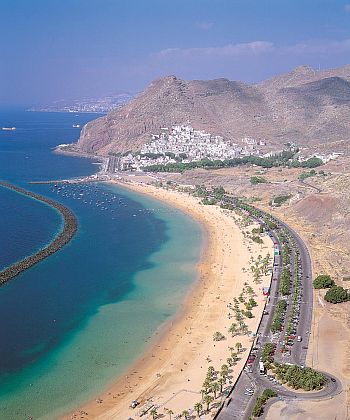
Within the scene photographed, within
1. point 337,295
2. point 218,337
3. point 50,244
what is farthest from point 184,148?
point 218,337

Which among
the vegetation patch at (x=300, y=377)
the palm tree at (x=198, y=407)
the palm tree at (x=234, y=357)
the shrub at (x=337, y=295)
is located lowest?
the palm tree at (x=198, y=407)

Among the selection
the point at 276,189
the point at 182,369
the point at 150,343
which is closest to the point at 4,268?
the point at 150,343

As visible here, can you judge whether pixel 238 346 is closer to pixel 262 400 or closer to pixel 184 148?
pixel 262 400

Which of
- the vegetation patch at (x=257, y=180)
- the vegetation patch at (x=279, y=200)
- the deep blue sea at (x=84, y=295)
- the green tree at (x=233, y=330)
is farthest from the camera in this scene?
the vegetation patch at (x=257, y=180)

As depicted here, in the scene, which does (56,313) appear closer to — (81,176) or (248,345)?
(248,345)

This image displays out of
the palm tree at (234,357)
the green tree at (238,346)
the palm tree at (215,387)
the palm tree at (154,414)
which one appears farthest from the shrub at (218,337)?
the palm tree at (154,414)

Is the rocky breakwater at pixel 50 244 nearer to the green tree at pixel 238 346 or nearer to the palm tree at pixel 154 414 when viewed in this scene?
the green tree at pixel 238 346
